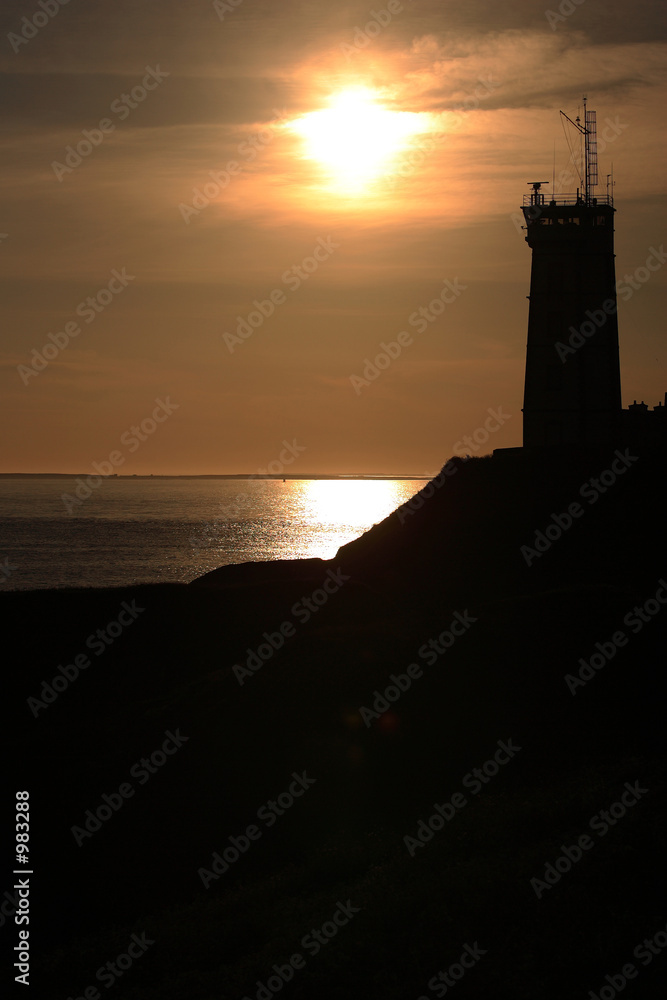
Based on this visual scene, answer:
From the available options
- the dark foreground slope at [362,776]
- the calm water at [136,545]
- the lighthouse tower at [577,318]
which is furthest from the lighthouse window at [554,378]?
the calm water at [136,545]

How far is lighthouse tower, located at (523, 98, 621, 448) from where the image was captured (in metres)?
53.3

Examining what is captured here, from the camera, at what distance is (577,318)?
175 feet

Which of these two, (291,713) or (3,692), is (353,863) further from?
(3,692)

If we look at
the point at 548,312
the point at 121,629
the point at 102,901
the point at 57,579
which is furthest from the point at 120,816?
the point at 57,579

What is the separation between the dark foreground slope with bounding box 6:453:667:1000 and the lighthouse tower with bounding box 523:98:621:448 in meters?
12.5

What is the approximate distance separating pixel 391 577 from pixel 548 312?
21175 millimetres

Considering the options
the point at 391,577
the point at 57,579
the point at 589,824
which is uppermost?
the point at 589,824

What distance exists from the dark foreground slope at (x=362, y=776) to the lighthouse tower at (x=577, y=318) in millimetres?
12457

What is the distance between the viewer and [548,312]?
5388 centimetres

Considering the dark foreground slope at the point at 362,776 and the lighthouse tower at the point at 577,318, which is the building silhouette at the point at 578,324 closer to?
the lighthouse tower at the point at 577,318

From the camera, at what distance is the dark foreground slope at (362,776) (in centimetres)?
1461

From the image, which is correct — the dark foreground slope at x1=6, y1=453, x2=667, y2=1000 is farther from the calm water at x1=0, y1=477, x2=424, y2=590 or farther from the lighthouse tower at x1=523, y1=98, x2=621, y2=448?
the calm water at x1=0, y1=477, x2=424, y2=590

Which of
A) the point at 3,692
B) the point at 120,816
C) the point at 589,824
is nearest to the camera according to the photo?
the point at 589,824

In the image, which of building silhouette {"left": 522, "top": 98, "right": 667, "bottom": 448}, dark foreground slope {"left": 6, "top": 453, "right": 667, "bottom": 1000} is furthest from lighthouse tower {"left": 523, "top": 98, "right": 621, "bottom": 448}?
dark foreground slope {"left": 6, "top": 453, "right": 667, "bottom": 1000}
